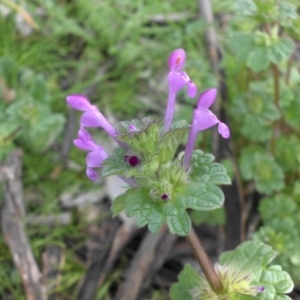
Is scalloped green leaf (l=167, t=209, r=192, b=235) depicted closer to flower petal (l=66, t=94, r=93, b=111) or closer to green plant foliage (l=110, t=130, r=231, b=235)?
green plant foliage (l=110, t=130, r=231, b=235)

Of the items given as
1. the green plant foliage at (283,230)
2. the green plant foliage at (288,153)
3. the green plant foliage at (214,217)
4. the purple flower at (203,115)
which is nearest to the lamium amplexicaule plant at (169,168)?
the purple flower at (203,115)

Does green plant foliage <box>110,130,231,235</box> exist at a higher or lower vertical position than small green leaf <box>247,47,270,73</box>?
higher

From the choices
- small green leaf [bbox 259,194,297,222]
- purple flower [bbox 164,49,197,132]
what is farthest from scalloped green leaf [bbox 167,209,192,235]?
small green leaf [bbox 259,194,297,222]

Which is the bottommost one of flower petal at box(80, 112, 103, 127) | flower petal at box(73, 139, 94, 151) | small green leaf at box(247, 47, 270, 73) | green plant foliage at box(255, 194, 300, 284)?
green plant foliage at box(255, 194, 300, 284)

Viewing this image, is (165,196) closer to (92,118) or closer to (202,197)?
(202,197)

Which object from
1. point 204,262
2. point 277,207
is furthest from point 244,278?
point 277,207

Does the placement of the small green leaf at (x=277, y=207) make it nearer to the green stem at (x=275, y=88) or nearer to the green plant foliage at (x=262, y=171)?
the green plant foliage at (x=262, y=171)

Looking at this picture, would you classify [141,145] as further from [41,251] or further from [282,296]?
[41,251]
